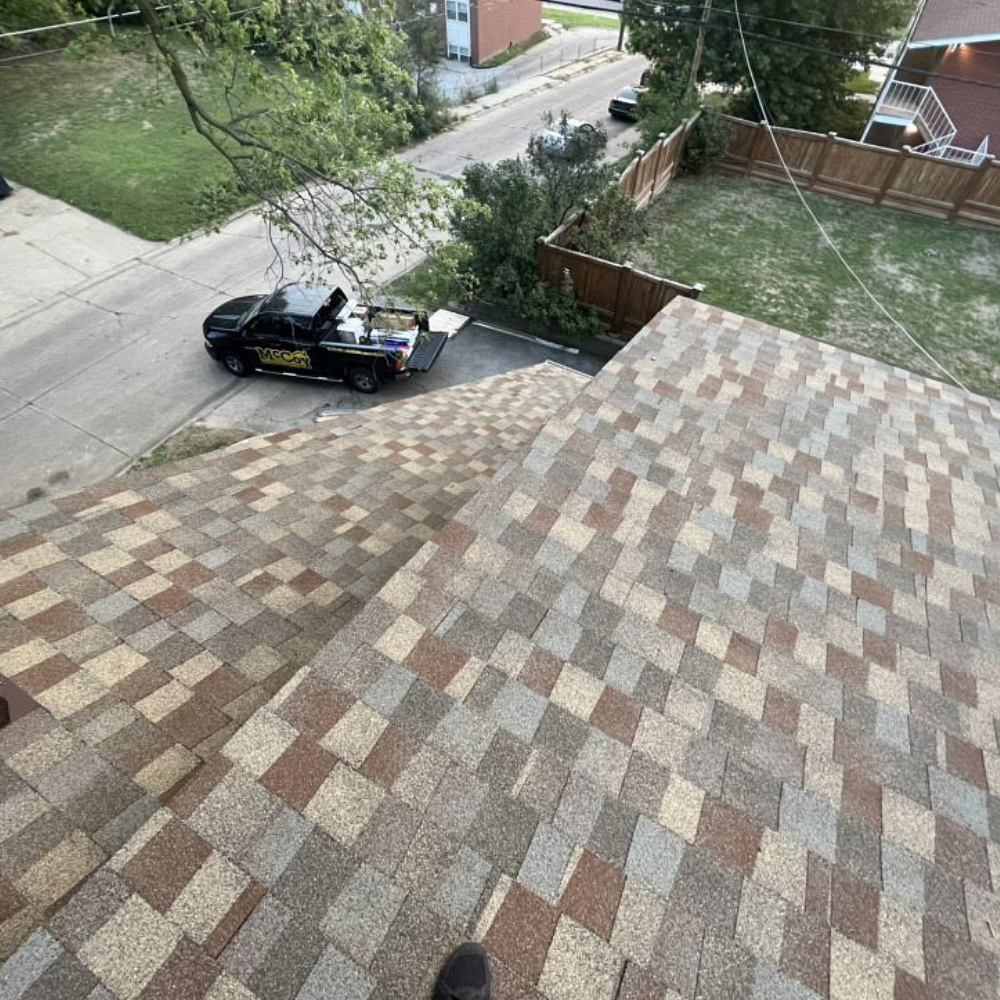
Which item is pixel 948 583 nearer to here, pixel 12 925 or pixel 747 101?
pixel 12 925

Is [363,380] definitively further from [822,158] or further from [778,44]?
[778,44]

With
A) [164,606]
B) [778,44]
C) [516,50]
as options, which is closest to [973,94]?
[778,44]

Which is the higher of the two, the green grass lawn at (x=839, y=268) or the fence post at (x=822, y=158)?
the fence post at (x=822, y=158)

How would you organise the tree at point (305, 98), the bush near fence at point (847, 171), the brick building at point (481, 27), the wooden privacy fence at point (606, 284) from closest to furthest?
the tree at point (305, 98), the wooden privacy fence at point (606, 284), the bush near fence at point (847, 171), the brick building at point (481, 27)

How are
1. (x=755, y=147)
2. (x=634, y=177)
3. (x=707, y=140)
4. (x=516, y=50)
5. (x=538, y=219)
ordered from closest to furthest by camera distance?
(x=538, y=219), (x=634, y=177), (x=707, y=140), (x=755, y=147), (x=516, y=50)

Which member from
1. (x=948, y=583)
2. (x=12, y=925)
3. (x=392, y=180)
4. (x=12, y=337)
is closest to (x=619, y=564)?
(x=948, y=583)

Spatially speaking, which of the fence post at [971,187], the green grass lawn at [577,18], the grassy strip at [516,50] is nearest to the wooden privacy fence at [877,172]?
the fence post at [971,187]

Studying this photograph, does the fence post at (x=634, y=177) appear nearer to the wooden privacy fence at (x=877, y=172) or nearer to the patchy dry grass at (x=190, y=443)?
the wooden privacy fence at (x=877, y=172)

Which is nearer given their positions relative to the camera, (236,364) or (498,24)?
(236,364)
